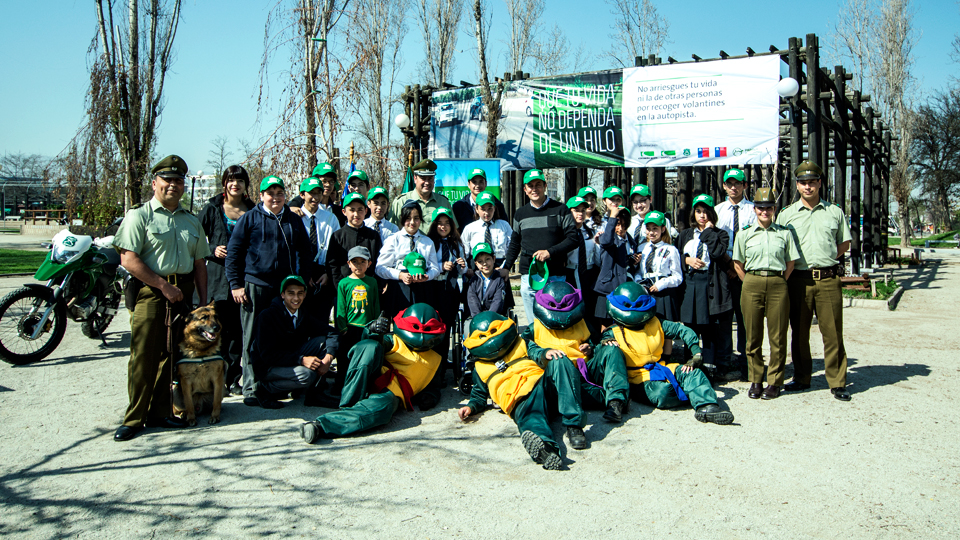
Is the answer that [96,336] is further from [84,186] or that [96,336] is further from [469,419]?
[84,186]

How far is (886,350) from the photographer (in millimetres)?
7113

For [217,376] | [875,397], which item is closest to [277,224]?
[217,376]

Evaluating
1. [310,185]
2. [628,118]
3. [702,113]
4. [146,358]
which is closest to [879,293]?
[702,113]

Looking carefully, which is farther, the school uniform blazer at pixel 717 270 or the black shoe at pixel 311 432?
the school uniform blazer at pixel 717 270

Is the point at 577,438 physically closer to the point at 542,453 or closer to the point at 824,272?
the point at 542,453

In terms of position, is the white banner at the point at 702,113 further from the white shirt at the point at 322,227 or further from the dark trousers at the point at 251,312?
the dark trousers at the point at 251,312

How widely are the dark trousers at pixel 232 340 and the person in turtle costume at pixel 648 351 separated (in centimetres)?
322

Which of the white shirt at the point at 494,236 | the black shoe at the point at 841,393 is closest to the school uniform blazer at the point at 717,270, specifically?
the black shoe at the point at 841,393

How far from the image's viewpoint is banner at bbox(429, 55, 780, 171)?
1061 centimetres

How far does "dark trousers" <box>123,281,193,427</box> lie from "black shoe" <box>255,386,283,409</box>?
0.74 m

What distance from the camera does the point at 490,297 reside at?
18.4ft

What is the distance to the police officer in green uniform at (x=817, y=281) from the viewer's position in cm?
533

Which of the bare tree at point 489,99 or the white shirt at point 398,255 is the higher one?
the bare tree at point 489,99

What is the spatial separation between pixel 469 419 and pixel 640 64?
29.6ft
